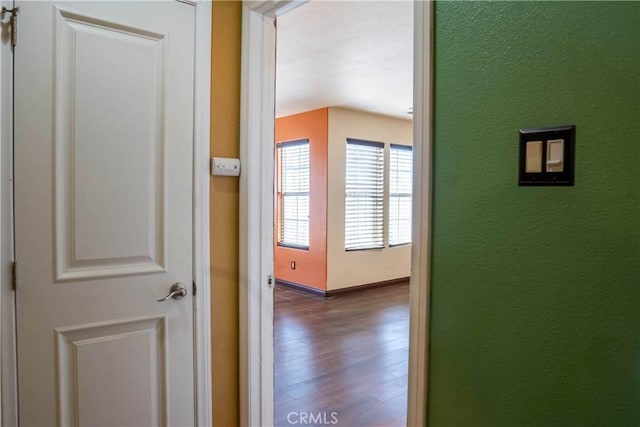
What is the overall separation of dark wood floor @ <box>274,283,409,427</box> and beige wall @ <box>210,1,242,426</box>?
0.83 metres

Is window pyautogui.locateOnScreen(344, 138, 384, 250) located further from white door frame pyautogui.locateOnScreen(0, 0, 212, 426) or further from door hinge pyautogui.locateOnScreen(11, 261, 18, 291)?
door hinge pyautogui.locateOnScreen(11, 261, 18, 291)

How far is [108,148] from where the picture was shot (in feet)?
5.14

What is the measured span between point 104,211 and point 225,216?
1.59 feet

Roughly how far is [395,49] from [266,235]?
7.03ft

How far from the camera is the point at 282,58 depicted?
367 cm

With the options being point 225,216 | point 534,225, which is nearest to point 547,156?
point 534,225

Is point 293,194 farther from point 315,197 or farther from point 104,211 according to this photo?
point 104,211

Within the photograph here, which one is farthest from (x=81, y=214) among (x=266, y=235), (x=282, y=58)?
(x=282, y=58)

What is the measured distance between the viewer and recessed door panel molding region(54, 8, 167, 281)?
150 cm

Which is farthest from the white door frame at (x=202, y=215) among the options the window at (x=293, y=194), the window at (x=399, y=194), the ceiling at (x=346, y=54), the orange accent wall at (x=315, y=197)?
the window at (x=399, y=194)

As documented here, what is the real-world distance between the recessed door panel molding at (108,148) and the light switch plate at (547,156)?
1.25 metres

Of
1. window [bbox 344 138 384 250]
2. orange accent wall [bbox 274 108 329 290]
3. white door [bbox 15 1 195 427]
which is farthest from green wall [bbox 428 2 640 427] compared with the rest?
window [bbox 344 138 384 250]

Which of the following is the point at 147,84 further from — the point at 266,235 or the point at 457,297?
the point at 457,297

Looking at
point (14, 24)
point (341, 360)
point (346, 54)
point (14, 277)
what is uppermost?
point (346, 54)
